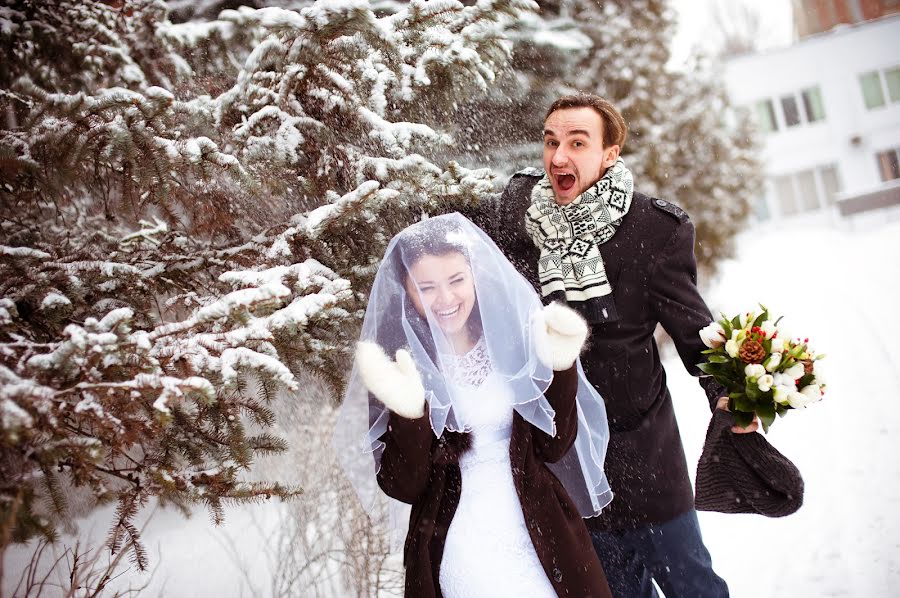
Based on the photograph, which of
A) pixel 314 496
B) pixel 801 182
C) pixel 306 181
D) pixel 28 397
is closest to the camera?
pixel 28 397

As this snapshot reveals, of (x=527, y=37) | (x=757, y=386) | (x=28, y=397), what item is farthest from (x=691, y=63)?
(x=28, y=397)

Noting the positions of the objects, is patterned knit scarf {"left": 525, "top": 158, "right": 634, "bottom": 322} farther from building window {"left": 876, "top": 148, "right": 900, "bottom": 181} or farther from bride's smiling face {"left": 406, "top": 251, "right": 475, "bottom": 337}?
building window {"left": 876, "top": 148, "right": 900, "bottom": 181}

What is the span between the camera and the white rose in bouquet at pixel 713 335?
2594 millimetres

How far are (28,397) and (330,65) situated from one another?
6.10 feet

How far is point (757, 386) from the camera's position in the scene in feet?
7.84

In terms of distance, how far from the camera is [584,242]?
2877 millimetres

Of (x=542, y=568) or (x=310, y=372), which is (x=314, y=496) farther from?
(x=542, y=568)

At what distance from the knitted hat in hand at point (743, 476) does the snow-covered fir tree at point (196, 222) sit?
1486mm

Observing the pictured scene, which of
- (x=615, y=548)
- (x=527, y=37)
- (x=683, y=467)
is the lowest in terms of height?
(x=615, y=548)

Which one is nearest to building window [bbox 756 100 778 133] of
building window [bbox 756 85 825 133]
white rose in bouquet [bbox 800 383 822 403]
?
building window [bbox 756 85 825 133]

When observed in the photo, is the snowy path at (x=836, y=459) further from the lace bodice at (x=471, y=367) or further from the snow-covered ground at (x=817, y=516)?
the lace bodice at (x=471, y=367)

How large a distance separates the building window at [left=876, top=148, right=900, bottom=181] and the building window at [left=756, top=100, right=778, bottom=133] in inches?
149

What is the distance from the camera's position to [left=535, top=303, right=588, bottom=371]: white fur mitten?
2312mm

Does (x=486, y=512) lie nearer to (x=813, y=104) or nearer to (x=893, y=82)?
(x=813, y=104)
